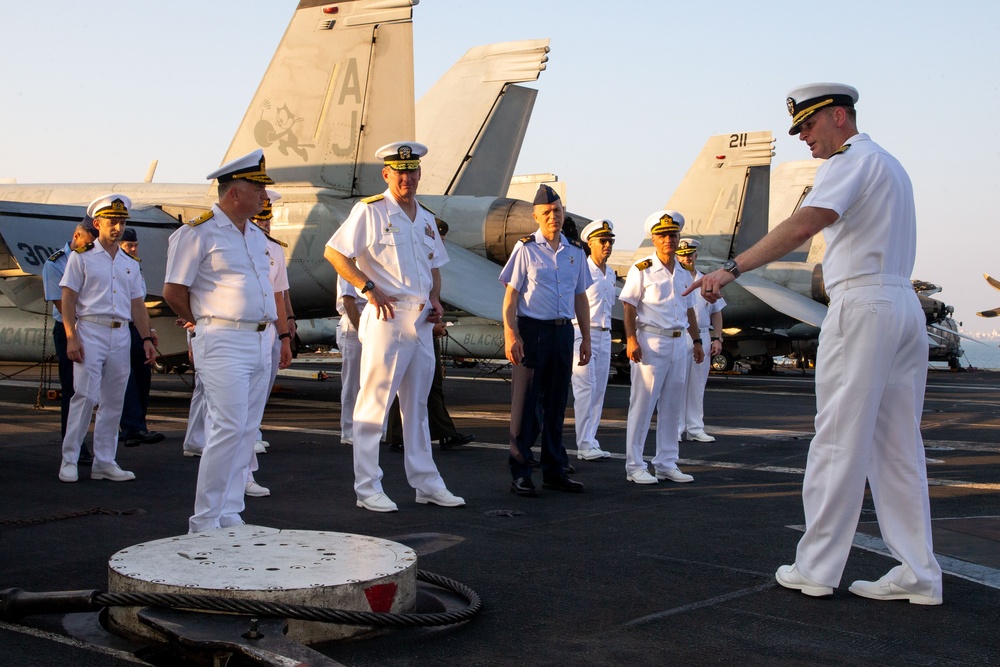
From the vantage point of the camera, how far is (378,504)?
5.80 metres

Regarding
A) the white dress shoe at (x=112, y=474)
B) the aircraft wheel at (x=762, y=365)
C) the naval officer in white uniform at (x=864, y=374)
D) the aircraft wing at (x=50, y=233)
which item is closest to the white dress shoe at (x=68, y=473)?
the white dress shoe at (x=112, y=474)

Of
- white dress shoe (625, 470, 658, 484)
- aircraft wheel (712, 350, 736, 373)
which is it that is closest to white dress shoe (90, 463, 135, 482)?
white dress shoe (625, 470, 658, 484)

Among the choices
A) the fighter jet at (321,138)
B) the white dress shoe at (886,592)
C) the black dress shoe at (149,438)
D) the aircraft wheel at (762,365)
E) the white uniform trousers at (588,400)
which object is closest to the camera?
the white dress shoe at (886,592)

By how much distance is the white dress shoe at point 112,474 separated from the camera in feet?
22.8

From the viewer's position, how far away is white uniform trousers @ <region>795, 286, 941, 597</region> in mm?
3898

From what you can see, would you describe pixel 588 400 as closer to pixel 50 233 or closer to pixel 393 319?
pixel 393 319

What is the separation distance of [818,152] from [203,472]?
323 cm

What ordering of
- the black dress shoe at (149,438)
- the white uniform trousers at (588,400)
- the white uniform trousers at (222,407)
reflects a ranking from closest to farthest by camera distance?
the white uniform trousers at (222,407) < the white uniform trousers at (588,400) < the black dress shoe at (149,438)

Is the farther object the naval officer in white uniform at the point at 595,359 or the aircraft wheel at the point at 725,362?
the aircraft wheel at the point at 725,362

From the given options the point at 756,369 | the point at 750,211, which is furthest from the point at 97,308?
the point at 756,369

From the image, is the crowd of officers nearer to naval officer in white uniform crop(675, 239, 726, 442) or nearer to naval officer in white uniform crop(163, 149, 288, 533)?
naval officer in white uniform crop(163, 149, 288, 533)

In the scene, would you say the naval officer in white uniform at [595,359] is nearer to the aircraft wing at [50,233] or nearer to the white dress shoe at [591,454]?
the white dress shoe at [591,454]

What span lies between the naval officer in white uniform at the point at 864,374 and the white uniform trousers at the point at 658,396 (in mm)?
3140

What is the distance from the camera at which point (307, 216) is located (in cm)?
1316
